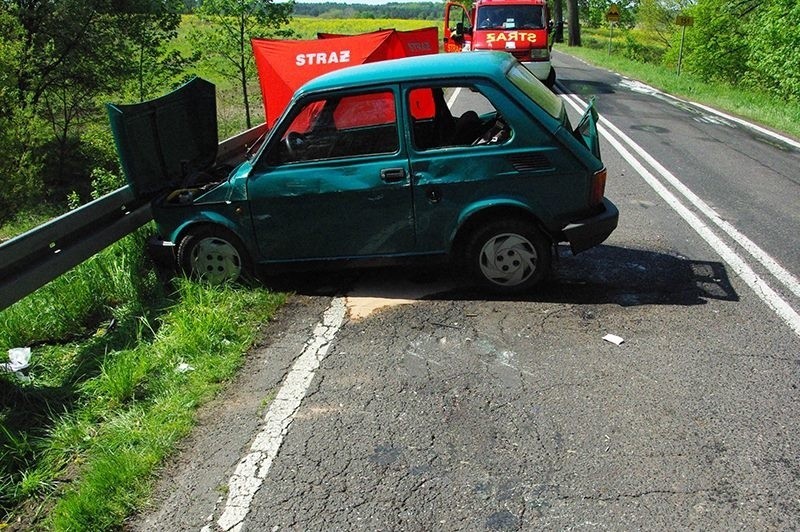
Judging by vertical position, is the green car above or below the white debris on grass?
above

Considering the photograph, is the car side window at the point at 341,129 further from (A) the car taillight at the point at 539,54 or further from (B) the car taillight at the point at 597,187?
(A) the car taillight at the point at 539,54

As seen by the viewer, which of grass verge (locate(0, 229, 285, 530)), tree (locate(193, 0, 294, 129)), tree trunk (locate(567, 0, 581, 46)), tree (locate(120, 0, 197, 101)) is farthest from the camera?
tree trunk (locate(567, 0, 581, 46))

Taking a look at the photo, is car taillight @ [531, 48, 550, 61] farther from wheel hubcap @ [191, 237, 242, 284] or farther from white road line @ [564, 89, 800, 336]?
wheel hubcap @ [191, 237, 242, 284]

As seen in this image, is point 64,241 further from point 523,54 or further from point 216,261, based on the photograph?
point 523,54

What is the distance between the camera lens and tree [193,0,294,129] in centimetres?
1644

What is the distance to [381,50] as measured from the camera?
11.9 m

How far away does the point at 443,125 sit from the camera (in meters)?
6.00

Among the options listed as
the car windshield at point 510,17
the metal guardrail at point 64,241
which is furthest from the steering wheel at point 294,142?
the car windshield at point 510,17

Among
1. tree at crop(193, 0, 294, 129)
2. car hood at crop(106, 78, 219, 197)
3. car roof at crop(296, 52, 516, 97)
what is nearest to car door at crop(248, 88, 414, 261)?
car roof at crop(296, 52, 516, 97)

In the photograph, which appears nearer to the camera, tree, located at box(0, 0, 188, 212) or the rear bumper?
the rear bumper

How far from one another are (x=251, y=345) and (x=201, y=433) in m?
1.09

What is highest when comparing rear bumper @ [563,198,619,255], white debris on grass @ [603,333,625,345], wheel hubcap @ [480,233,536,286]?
rear bumper @ [563,198,619,255]

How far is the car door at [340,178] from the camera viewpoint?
208 inches

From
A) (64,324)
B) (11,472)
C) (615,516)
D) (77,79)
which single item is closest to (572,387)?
(615,516)
